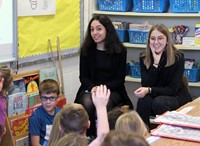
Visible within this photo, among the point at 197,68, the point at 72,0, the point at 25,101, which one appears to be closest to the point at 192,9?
the point at 197,68

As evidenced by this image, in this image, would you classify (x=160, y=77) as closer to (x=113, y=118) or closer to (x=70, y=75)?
(x=70, y=75)

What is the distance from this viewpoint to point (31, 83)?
141 inches

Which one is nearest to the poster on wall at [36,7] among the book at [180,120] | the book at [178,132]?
the book at [180,120]

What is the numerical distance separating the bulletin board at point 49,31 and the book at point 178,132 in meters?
1.70

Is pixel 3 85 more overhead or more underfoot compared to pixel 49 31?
more underfoot

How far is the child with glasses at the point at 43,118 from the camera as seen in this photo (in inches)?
122

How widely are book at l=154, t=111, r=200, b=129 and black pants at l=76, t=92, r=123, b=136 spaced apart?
47.8 inches

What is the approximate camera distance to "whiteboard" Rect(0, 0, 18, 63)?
320 cm

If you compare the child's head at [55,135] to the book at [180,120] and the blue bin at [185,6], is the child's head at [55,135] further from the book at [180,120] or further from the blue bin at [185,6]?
the blue bin at [185,6]

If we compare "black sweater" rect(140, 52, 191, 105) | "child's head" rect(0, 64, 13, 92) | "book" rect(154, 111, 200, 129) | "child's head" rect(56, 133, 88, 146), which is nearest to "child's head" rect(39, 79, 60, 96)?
"child's head" rect(0, 64, 13, 92)

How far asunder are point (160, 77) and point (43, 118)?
1.09 m

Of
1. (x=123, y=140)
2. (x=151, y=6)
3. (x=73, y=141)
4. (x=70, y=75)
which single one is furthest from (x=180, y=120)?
(x=151, y=6)

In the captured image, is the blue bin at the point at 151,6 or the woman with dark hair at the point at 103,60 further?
the blue bin at the point at 151,6

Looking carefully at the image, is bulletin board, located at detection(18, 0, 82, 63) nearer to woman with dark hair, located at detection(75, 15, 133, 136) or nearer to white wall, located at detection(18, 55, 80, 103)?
white wall, located at detection(18, 55, 80, 103)
